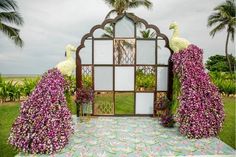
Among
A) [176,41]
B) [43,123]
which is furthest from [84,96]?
[176,41]

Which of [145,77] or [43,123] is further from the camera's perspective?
[145,77]

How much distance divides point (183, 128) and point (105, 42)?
9.72ft

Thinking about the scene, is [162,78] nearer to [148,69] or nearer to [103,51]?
[148,69]

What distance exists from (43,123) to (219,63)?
77.7ft

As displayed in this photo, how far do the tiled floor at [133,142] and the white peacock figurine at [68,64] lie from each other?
128 centimetres

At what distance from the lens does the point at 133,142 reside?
214 inches

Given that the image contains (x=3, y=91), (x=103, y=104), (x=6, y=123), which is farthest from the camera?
(x=3, y=91)

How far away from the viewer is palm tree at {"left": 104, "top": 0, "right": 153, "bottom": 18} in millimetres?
17483

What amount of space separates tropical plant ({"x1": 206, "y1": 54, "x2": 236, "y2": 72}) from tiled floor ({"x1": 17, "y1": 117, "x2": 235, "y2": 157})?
65.9 feet

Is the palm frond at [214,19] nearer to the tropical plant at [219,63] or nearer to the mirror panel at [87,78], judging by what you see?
the tropical plant at [219,63]

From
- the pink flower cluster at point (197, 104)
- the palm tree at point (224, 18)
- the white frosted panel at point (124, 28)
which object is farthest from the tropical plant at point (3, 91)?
the palm tree at point (224, 18)

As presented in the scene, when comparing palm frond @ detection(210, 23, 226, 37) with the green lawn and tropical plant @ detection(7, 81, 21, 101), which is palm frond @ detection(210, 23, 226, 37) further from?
tropical plant @ detection(7, 81, 21, 101)

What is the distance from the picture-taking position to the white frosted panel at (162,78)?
7.50 m

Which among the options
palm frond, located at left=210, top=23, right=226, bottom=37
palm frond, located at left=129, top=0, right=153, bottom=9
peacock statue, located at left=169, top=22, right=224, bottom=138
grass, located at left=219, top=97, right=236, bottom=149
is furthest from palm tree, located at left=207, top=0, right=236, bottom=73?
peacock statue, located at left=169, top=22, right=224, bottom=138
